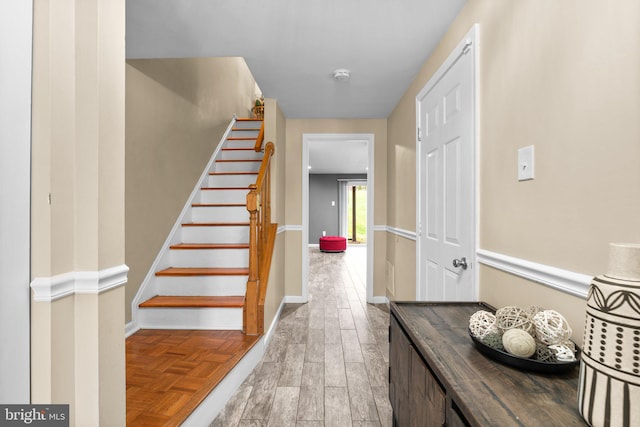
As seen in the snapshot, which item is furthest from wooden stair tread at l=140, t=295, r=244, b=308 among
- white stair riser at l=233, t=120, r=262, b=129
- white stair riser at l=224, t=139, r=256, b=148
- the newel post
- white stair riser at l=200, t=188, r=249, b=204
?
white stair riser at l=233, t=120, r=262, b=129

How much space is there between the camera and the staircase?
99.4 inches

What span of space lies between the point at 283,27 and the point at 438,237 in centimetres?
167

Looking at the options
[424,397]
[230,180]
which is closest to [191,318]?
[230,180]

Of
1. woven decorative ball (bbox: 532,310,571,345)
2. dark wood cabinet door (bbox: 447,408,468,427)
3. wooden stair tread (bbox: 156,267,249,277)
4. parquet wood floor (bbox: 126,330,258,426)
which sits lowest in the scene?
parquet wood floor (bbox: 126,330,258,426)

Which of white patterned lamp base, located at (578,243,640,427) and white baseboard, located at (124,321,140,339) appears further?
white baseboard, located at (124,321,140,339)

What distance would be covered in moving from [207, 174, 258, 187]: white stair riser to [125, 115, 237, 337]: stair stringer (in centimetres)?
8

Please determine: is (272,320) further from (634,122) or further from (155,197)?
Result: (634,122)

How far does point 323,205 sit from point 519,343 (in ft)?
31.9

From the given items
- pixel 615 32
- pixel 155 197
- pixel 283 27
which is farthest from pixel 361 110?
pixel 615 32

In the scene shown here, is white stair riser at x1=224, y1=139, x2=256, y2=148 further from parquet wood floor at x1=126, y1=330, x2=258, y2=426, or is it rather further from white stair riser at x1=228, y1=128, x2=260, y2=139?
parquet wood floor at x1=126, y1=330, x2=258, y2=426

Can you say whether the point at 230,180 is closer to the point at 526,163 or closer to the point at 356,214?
the point at 526,163

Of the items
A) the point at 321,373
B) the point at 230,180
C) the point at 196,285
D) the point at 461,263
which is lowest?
the point at 321,373

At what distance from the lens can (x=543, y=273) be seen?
3.73 feet

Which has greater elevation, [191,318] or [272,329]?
[191,318]
